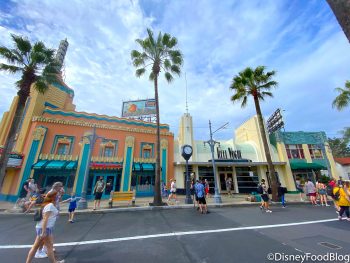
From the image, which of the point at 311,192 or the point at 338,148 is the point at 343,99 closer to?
the point at 311,192

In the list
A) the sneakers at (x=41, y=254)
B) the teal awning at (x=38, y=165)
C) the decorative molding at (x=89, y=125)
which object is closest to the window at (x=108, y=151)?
the decorative molding at (x=89, y=125)

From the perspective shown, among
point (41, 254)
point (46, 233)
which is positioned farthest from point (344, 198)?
point (41, 254)

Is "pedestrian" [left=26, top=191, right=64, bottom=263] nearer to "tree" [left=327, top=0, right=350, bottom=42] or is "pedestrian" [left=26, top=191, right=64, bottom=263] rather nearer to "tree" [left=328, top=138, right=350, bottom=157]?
"tree" [left=327, top=0, right=350, bottom=42]

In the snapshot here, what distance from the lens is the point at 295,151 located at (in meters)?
20.7

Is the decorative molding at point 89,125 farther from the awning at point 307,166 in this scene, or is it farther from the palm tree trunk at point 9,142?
the awning at point 307,166

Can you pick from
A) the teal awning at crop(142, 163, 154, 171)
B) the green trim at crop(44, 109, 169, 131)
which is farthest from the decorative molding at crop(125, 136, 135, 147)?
the teal awning at crop(142, 163, 154, 171)

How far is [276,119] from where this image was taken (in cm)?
2194

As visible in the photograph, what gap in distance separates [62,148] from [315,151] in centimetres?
3012

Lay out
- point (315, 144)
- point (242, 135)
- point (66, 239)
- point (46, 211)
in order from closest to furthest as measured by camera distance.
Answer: point (46, 211), point (66, 239), point (315, 144), point (242, 135)

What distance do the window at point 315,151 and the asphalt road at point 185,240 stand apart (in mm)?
→ 17780

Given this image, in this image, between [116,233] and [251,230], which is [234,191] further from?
[116,233]

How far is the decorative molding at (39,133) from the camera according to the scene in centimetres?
1489

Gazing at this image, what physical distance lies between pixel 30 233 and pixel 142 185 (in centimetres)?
1179

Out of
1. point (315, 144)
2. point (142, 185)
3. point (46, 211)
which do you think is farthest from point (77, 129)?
point (315, 144)
